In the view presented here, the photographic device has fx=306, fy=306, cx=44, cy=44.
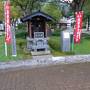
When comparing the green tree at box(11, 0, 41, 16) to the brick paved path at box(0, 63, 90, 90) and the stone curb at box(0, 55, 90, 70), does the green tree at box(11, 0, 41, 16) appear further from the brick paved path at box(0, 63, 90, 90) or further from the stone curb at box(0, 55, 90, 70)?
the brick paved path at box(0, 63, 90, 90)

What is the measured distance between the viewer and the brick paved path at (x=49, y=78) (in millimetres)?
10070

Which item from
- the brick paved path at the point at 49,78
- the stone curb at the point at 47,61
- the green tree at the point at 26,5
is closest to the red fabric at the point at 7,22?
the stone curb at the point at 47,61

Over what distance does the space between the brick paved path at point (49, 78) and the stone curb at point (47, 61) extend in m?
0.79

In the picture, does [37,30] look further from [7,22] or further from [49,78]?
[49,78]

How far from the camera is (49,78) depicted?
11484 mm

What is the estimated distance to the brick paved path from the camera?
10.1 meters

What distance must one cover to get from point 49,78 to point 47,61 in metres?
3.46

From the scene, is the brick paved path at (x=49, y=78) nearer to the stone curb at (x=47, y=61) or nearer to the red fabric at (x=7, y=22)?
the stone curb at (x=47, y=61)

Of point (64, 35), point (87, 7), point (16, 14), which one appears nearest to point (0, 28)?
point (16, 14)

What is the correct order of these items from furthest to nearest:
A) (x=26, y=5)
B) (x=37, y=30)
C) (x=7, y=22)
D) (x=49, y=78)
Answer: (x=26, y=5), (x=37, y=30), (x=7, y=22), (x=49, y=78)

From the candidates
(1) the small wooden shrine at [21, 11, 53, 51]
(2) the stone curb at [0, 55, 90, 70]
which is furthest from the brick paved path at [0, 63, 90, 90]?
(1) the small wooden shrine at [21, 11, 53, 51]

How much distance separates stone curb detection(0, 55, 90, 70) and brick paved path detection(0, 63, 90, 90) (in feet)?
2.59

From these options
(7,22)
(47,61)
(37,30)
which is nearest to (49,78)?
(47,61)

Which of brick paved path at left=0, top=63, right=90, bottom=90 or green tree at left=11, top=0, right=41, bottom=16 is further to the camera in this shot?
green tree at left=11, top=0, right=41, bottom=16
